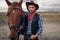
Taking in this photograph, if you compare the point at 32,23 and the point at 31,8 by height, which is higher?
the point at 31,8

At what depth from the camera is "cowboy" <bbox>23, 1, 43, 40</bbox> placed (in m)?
1.97

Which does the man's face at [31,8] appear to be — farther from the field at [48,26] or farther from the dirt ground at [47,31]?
the dirt ground at [47,31]

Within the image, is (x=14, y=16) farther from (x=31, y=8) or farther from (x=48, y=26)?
(x=48, y=26)

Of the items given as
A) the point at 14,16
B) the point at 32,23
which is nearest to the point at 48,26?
the point at 32,23

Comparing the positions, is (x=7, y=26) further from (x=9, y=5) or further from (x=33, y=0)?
(x=33, y=0)

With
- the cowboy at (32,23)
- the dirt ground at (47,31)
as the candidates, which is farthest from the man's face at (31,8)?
the dirt ground at (47,31)

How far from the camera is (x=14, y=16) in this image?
1.91 metres

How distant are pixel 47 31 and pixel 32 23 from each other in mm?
186

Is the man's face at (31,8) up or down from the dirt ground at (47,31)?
up

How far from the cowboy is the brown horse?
3.4 inches

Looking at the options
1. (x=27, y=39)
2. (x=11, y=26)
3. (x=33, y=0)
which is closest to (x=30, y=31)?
(x=27, y=39)

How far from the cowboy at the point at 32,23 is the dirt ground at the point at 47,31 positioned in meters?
0.05

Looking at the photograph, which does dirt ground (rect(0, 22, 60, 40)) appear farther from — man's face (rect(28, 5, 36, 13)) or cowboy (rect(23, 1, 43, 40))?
man's face (rect(28, 5, 36, 13))

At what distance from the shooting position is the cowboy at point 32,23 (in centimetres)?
197
